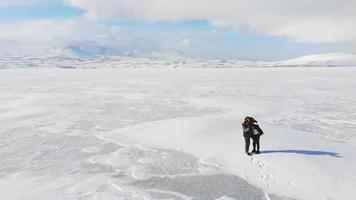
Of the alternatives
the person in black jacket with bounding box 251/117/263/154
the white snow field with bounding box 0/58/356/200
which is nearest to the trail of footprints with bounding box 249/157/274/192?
the white snow field with bounding box 0/58/356/200

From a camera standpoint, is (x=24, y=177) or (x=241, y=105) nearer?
(x=24, y=177)

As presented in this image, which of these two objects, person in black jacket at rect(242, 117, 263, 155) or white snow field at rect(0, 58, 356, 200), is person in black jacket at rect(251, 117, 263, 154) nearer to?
person in black jacket at rect(242, 117, 263, 155)

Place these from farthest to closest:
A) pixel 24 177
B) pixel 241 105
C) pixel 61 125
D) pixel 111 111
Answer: pixel 241 105, pixel 111 111, pixel 61 125, pixel 24 177

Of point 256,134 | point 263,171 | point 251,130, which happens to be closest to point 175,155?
point 251,130

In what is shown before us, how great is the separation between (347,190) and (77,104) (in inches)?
738

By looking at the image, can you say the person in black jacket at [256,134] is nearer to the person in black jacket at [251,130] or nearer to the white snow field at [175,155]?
the person in black jacket at [251,130]

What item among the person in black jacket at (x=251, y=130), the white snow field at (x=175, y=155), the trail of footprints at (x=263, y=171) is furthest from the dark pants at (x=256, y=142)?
the trail of footprints at (x=263, y=171)

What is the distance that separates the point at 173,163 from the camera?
32.7ft

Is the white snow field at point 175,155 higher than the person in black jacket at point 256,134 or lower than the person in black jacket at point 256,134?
lower

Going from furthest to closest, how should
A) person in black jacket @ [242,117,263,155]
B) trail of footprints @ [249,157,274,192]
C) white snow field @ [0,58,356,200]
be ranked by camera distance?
1. person in black jacket @ [242,117,263,155]
2. trail of footprints @ [249,157,274,192]
3. white snow field @ [0,58,356,200]

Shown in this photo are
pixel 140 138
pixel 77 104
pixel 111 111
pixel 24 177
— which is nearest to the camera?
pixel 24 177

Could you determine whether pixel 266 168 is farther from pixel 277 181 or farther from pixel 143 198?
pixel 143 198

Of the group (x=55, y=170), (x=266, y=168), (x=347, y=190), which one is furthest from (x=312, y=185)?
(x=55, y=170)

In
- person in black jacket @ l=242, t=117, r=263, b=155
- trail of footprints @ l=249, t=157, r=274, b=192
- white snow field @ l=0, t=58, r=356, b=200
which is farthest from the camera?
person in black jacket @ l=242, t=117, r=263, b=155
